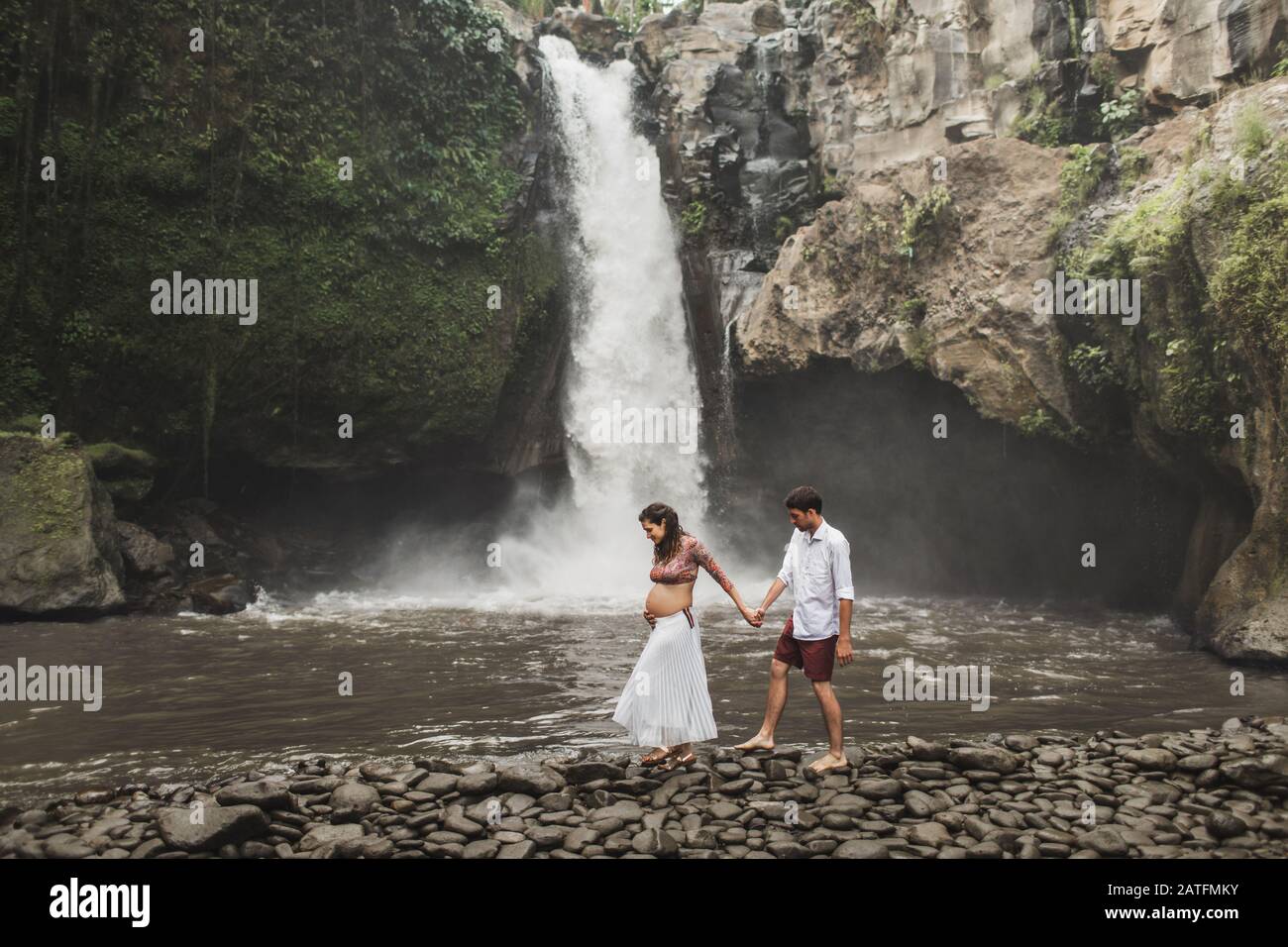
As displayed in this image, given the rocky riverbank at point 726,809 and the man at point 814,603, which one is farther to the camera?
the man at point 814,603

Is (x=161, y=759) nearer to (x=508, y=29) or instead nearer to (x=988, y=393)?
(x=988, y=393)

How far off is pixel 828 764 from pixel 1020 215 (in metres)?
11.6

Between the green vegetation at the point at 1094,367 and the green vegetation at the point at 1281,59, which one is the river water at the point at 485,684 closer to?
the green vegetation at the point at 1094,367

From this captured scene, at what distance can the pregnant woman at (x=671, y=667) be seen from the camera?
630 cm

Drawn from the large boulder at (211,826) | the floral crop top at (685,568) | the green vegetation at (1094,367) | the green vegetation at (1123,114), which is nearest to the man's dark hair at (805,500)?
the floral crop top at (685,568)

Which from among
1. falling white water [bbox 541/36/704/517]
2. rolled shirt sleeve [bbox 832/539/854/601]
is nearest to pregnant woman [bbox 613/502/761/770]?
rolled shirt sleeve [bbox 832/539/854/601]

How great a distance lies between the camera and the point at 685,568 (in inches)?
257

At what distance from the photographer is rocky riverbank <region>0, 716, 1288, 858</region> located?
16.1 feet

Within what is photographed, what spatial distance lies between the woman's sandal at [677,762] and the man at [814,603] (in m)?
0.46

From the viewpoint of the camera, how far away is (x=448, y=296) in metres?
19.1

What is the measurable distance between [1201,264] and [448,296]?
13.0m

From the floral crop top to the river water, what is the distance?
1.48m

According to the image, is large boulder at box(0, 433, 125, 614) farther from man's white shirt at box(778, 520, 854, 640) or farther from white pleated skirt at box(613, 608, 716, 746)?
man's white shirt at box(778, 520, 854, 640)

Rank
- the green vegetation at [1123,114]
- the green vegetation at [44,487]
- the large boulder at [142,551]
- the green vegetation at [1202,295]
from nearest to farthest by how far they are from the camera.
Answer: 1. the green vegetation at [1202,295]
2. the green vegetation at [44,487]
3. the green vegetation at [1123,114]
4. the large boulder at [142,551]
